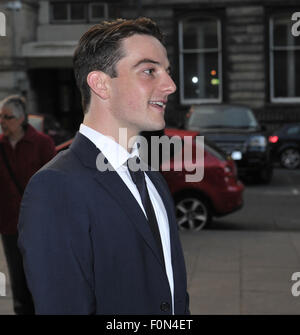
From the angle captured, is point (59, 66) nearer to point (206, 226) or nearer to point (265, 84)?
point (265, 84)

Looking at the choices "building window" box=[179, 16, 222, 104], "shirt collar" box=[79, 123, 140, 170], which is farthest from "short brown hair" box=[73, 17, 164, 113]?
"building window" box=[179, 16, 222, 104]

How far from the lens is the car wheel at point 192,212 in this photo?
1042 cm

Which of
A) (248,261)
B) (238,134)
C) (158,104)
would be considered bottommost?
(248,261)

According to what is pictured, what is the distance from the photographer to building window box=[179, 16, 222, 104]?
2570cm

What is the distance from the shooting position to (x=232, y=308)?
625 cm

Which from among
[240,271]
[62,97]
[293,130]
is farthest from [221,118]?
[62,97]

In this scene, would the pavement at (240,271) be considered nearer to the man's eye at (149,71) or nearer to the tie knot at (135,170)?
the tie knot at (135,170)

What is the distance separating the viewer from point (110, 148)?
233cm

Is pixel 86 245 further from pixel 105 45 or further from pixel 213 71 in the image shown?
pixel 213 71

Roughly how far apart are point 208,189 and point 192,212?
41cm

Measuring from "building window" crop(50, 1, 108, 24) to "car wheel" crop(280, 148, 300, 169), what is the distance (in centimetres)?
1063

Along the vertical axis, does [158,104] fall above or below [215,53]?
below

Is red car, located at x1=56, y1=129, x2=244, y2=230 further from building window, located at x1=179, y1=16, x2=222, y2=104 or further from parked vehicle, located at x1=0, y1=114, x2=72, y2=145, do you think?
building window, located at x1=179, y1=16, x2=222, y2=104

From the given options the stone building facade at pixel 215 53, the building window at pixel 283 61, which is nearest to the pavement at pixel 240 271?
the stone building facade at pixel 215 53
